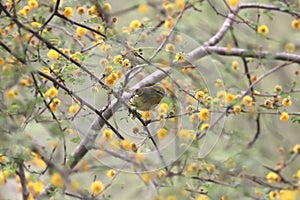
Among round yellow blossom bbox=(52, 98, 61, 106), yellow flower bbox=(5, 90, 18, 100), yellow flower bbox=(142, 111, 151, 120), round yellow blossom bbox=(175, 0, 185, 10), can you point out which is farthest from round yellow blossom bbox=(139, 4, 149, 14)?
yellow flower bbox=(142, 111, 151, 120)

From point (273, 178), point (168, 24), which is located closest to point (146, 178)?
point (273, 178)

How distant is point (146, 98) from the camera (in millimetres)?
807

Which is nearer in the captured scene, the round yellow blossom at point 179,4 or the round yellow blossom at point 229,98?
the round yellow blossom at point 229,98

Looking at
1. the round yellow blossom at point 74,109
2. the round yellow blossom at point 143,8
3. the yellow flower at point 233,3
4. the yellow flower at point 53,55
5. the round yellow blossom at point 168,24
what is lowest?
the round yellow blossom at point 74,109

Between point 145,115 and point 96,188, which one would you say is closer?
point 145,115

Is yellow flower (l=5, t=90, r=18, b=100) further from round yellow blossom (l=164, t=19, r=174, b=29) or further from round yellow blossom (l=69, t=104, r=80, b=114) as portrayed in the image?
round yellow blossom (l=164, t=19, r=174, b=29)

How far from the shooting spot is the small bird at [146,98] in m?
0.81

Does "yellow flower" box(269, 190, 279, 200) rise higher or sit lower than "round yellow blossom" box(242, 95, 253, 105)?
lower

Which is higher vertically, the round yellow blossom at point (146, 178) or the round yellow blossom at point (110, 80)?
the round yellow blossom at point (110, 80)

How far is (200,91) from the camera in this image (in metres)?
1.00

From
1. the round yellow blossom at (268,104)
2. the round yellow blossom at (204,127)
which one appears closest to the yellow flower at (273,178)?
the round yellow blossom at (268,104)

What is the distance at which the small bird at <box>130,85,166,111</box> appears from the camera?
2.65ft

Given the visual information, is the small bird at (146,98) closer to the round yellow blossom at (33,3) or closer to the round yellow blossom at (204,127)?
the round yellow blossom at (204,127)

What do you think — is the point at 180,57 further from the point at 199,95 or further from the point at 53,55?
the point at 53,55
